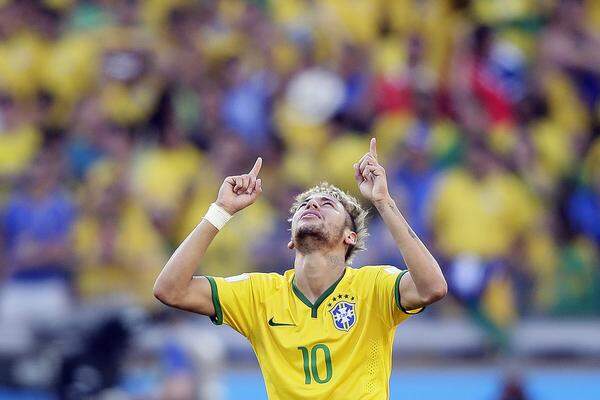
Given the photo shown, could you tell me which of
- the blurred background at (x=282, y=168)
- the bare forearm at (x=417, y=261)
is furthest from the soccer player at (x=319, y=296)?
the blurred background at (x=282, y=168)

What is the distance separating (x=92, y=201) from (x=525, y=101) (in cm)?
418

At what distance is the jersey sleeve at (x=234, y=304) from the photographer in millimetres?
5113

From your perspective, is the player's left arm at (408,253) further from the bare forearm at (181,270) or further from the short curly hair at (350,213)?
the bare forearm at (181,270)

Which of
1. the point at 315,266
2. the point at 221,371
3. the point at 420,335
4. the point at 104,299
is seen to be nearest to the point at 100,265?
the point at 104,299

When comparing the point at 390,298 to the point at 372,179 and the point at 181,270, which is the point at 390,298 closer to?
the point at 372,179

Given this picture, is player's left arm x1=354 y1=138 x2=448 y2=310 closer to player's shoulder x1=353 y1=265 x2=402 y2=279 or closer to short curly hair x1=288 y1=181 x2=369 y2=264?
player's shoulder x1=353 y1=265 x2=402 y2=279

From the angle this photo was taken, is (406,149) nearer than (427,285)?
No

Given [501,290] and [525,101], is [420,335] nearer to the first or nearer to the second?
[501,290]

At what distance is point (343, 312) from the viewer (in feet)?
16.5

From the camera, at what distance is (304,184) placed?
10.5m

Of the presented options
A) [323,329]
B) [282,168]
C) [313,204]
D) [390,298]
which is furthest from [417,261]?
[282,168]

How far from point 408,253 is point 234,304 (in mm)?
885

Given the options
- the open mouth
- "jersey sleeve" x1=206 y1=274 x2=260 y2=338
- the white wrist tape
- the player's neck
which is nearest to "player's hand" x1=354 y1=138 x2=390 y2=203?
the open mouth

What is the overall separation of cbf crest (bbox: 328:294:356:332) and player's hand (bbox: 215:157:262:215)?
59 cm
